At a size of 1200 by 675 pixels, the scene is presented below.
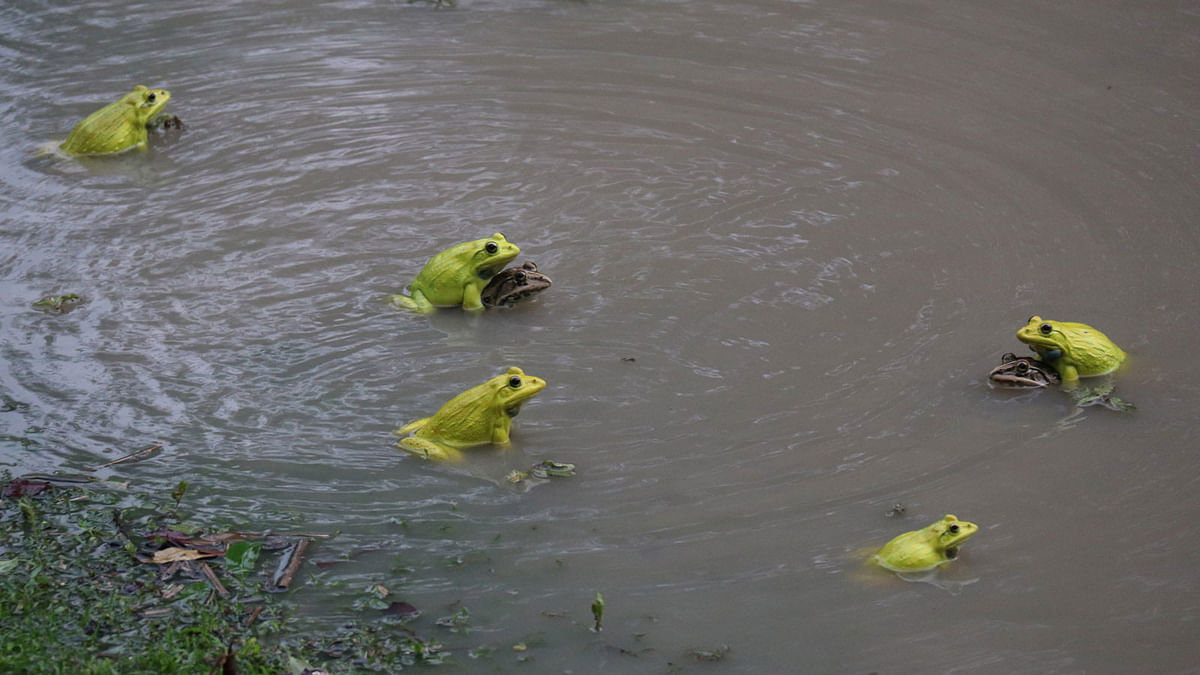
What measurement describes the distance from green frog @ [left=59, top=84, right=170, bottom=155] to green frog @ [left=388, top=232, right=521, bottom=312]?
12.3 feet

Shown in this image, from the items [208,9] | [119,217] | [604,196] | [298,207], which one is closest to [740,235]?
[604,196]

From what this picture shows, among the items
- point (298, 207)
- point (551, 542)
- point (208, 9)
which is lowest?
point (551, 542)

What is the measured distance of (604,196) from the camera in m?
8.54

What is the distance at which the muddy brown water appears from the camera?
16.1 feet

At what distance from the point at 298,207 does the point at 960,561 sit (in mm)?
5573

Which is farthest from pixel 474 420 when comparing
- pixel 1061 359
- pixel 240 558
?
pixel 1061 359

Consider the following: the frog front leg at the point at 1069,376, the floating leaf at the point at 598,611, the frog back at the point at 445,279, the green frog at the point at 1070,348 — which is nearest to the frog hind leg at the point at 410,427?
the frog back at the point at 445,279

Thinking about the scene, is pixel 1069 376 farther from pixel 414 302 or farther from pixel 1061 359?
pixel 414 302

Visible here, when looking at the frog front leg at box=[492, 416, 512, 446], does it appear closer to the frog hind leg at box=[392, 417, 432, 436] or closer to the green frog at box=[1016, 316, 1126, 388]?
the frog hind leg at box=[392, 417, 432, 436]

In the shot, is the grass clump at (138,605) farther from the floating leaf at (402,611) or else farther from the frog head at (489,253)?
the frog head at (489,253)

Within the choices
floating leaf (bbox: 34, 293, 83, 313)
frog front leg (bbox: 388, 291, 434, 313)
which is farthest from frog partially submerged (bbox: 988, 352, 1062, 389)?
floating leaf (bbox: 34, 293, 83, 313)

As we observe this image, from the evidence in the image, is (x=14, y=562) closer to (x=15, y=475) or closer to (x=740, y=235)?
(x=15, y=475)

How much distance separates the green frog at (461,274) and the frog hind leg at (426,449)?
1598mm

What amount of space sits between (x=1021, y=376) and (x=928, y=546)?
1.78 m
